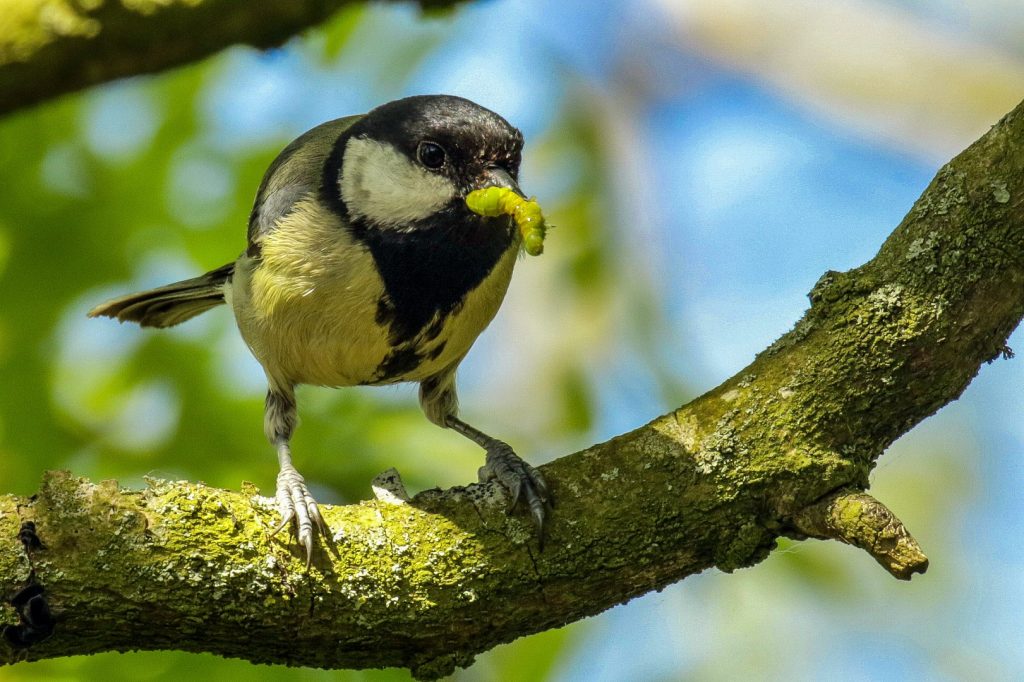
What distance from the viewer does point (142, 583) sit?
2070 millimetres

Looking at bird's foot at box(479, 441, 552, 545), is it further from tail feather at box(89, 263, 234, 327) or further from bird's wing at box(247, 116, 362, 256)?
tail feather at box(89, 263, 234, 327)

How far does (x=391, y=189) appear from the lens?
3.12 meters

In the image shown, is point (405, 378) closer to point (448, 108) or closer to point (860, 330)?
point (448, 108)

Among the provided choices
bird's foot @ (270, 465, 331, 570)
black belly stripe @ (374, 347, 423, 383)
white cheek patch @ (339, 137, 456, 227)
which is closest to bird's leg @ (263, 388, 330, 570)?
bird's foot @ (270, 465, 331, 570)

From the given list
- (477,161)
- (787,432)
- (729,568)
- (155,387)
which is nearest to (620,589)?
(729,568)

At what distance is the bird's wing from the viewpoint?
10.9ft

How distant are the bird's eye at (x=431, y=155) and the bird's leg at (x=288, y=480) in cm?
95

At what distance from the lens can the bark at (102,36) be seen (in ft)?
9.42

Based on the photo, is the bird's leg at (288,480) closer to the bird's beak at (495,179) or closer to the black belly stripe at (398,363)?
the black belly stripe at (398,363)

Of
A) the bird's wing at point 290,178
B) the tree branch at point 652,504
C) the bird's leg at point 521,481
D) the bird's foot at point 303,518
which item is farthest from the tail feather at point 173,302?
the tree branch at point 652,504

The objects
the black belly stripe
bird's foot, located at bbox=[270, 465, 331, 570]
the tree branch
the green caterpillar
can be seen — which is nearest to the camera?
the tree branch

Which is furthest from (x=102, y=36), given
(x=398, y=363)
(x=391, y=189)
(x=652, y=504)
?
(x=652, y=504)

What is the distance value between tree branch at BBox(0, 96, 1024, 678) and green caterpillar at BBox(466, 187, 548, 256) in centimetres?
54

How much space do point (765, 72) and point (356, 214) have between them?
9.58 feet
